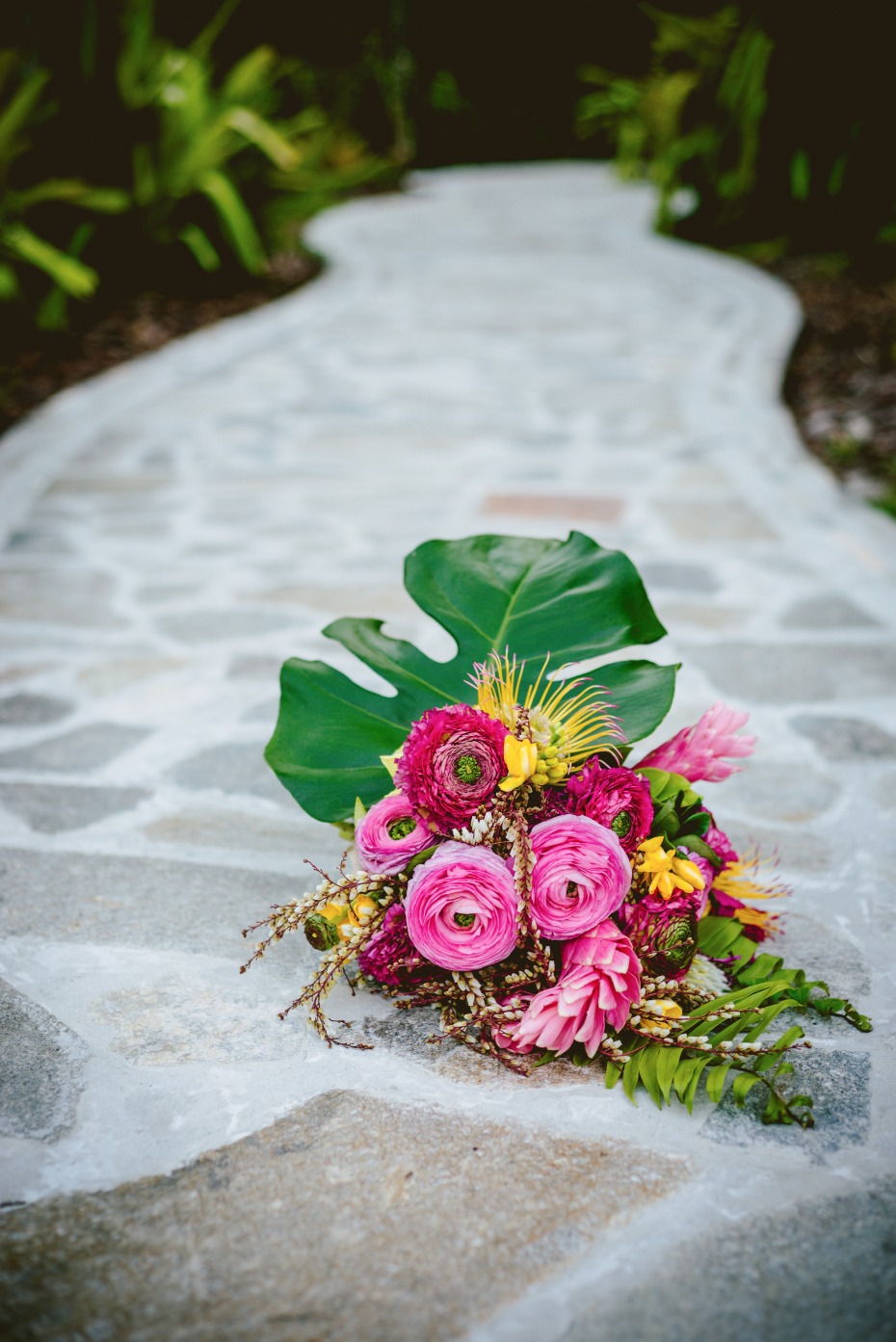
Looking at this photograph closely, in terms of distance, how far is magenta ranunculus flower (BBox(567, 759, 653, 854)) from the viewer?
1.60 meters

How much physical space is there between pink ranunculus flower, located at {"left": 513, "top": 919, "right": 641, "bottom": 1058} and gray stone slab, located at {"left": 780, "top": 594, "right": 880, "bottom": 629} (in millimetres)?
2029

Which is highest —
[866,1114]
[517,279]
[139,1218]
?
[139,1218]

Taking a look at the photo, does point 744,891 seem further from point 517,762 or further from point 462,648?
point 462,648

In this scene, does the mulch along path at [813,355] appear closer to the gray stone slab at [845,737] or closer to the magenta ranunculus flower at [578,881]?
the gray stone slab at [845,737]

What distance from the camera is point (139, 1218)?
53.2 inches

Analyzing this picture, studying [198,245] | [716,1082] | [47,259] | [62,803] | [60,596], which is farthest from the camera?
[198,245]

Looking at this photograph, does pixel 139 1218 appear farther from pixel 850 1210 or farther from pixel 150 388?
pixel 150 388

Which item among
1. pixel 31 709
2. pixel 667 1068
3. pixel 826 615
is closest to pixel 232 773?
pixel 31 709

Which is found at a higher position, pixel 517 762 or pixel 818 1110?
pixel 517 762

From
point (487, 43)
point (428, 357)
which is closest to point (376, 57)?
point (487, 43)

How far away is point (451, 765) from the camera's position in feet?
5.16

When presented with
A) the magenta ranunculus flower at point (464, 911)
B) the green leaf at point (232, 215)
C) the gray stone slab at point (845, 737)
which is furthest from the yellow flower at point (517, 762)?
the green leaf at point (232, 215)

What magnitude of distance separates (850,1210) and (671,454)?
4.07m

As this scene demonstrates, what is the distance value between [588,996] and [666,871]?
0.68 feet
